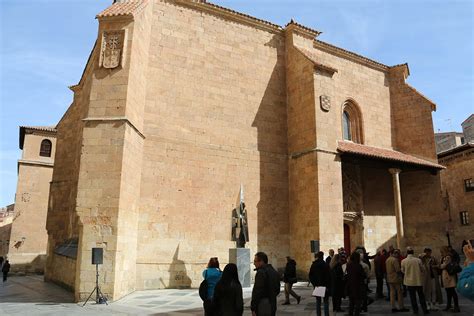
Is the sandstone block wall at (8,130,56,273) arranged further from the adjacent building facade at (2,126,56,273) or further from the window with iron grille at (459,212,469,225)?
the window with iron grille at (459,212,469,225)

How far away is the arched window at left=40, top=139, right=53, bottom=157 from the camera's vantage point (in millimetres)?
25375

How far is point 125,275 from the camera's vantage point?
10086 millimetres

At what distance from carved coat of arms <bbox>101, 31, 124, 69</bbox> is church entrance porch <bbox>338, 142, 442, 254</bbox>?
31.8 feet

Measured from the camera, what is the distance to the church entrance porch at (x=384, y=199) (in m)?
16.1

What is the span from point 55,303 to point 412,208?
635 inches

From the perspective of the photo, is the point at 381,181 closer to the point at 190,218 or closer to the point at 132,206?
the point at 190,218

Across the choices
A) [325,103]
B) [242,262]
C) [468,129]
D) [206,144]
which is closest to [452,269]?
[242,262]

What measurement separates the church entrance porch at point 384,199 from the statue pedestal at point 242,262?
6.62 m

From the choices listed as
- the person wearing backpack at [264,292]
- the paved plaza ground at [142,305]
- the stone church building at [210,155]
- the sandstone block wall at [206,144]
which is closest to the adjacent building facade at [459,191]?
the stone church building at [210,155]

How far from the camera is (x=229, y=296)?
159 inches

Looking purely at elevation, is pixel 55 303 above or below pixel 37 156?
below

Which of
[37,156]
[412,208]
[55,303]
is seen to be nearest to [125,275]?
[55,303]

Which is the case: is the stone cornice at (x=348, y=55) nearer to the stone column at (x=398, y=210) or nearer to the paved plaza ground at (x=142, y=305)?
the stone column at (x=398, y=210)

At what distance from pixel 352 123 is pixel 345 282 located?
39.4 feet
